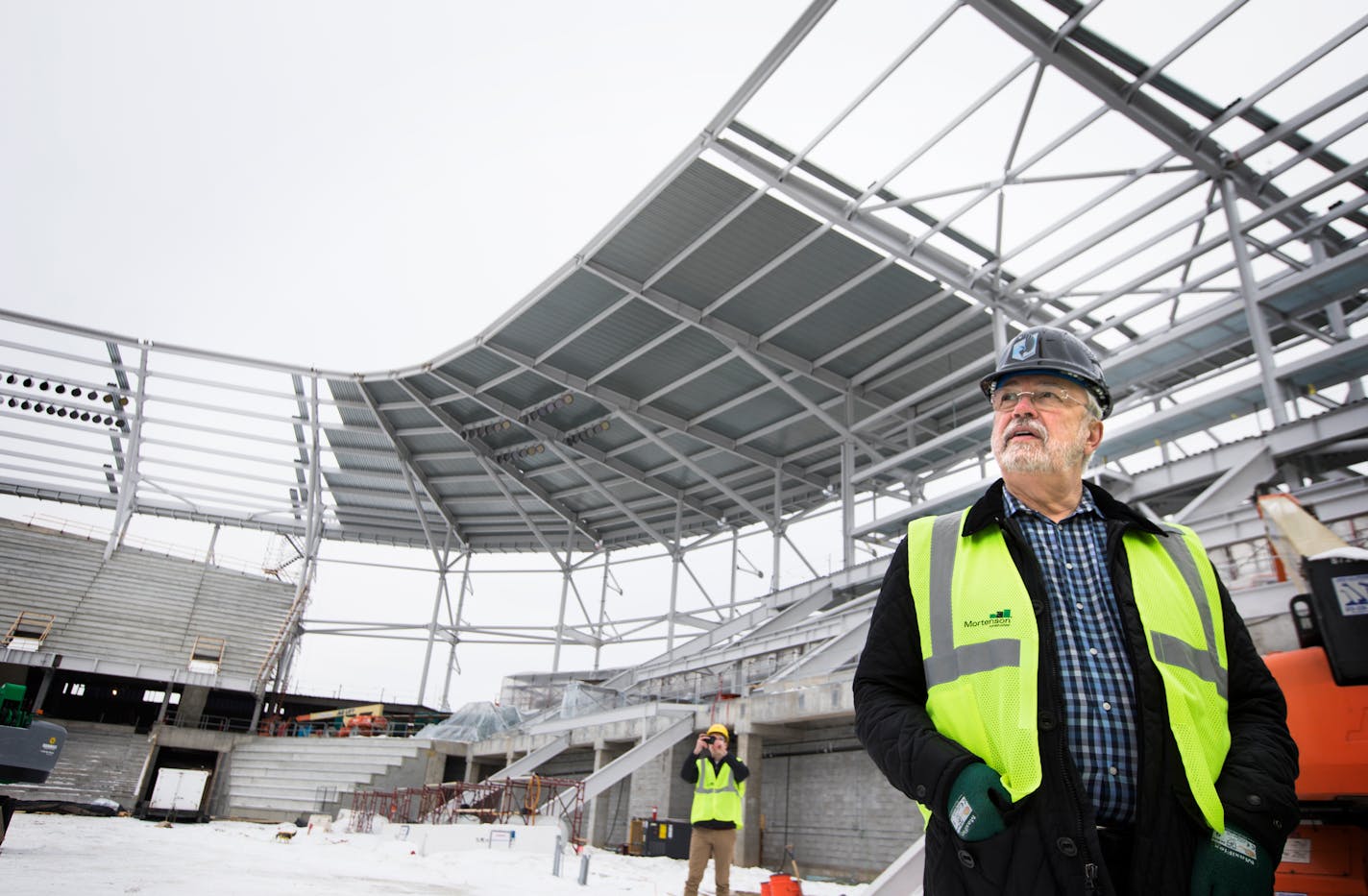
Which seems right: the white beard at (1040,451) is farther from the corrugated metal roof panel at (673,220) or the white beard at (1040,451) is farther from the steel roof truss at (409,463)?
the steel roof truss at (409,463)

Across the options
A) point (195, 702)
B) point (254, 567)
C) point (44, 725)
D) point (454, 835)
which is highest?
point (254, 567)

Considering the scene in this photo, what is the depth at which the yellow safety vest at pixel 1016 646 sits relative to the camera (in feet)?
6.31

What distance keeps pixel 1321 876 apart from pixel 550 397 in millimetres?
27505

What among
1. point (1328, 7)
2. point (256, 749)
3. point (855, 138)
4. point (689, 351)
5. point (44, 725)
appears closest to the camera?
point (44, 725)

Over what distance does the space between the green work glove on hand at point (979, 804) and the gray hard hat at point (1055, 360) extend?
109 cm

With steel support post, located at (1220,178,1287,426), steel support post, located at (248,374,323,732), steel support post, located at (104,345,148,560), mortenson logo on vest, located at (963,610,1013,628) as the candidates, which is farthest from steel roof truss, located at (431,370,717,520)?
mortenson logo on vest, located at (963,610,1013,628)

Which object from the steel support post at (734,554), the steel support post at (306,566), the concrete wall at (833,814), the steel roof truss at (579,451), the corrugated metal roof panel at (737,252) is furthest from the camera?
the steel support post at (306,566)

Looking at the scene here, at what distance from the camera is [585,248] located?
21734 mm

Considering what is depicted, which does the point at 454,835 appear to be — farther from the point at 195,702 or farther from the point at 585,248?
the point at 195,702

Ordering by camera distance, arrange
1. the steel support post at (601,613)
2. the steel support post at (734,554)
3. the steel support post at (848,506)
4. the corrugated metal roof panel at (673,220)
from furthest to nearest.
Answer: the steel support post at (601,613)
the steel support post at (734,554)
the steel support post at (848,506)
the corrugated metal roof panel at (673,220)

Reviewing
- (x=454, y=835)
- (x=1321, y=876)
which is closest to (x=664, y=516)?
(x=454, y=835)

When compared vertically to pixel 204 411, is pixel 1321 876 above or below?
below

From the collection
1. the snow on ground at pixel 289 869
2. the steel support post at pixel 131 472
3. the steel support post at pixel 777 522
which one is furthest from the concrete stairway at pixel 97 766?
the steel support post at pixel 777 522

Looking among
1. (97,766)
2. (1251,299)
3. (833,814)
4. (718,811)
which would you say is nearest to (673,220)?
(1251,299)
